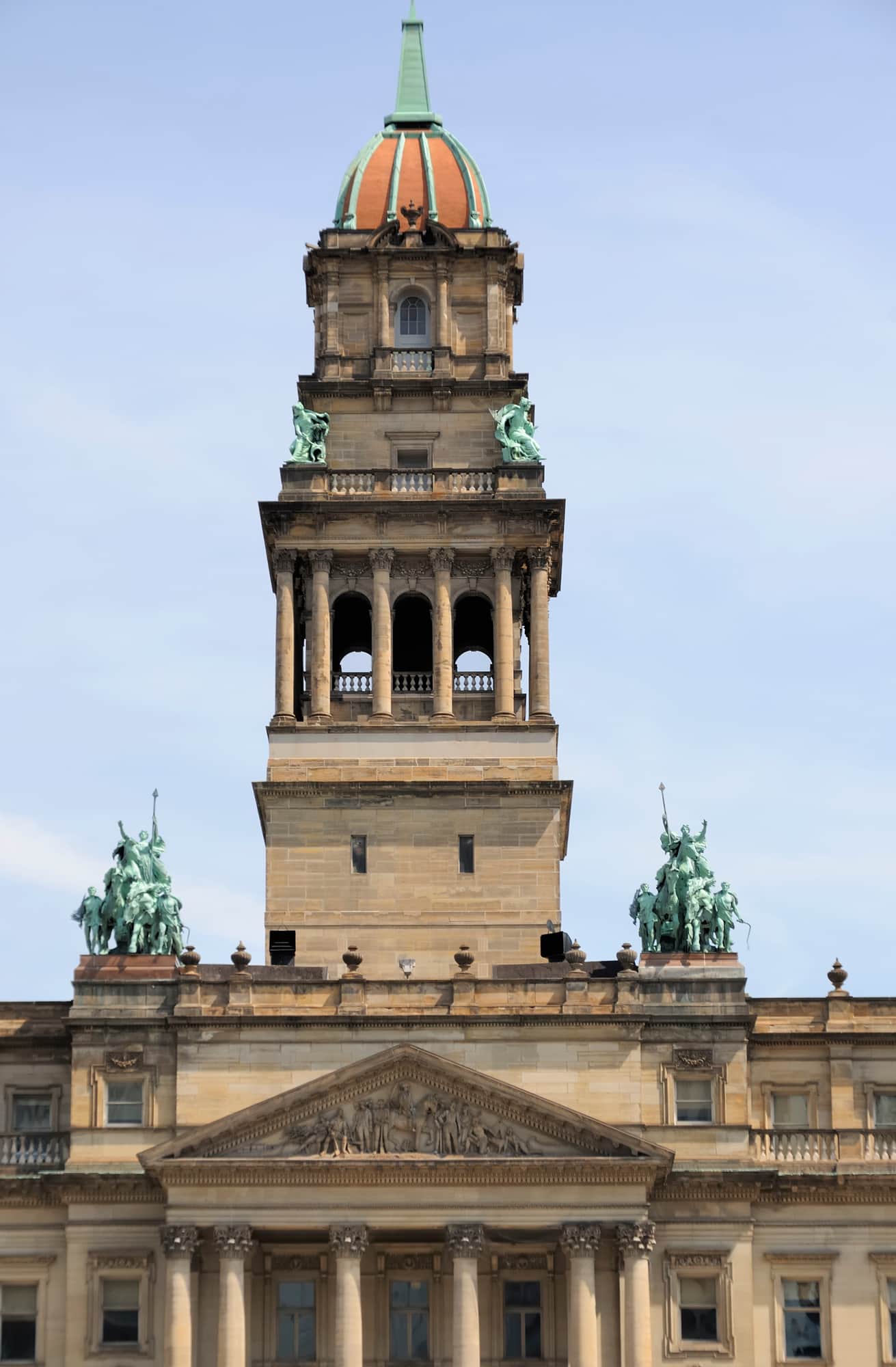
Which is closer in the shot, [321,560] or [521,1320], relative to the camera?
[521,1320]

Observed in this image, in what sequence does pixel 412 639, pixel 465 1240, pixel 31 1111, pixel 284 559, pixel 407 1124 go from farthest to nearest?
1. pixel 412 639
2. pixel 284 559
3. pixel 31 1111
4. pixel 407 1124
5. pixel 465 1240

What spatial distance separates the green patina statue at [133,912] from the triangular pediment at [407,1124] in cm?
653

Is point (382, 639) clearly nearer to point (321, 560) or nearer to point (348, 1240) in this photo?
point (321, 560)

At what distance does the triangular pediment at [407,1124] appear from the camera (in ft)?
276

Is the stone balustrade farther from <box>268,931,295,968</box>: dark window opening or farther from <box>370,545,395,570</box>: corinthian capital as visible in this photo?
<box>370,545,395,570</box>: corinthian capital

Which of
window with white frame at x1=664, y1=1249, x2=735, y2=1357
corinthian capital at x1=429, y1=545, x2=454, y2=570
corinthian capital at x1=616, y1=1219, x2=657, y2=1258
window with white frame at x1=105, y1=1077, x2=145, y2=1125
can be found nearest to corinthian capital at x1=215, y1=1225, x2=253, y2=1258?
window with white frame at x1=105, y1=1077, x2=145, y2=1125

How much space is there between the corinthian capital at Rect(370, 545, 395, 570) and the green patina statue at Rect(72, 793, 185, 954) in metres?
12.9

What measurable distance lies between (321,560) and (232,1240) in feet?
75.4

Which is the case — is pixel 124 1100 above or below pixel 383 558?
below

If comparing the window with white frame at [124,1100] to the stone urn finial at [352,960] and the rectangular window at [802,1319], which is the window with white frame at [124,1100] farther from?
the rectangular window at [802,1319]

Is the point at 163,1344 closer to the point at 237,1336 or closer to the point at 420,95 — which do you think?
the point at 237,1336

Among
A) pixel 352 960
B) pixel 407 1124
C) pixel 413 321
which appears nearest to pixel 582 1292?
pixel 407 1124

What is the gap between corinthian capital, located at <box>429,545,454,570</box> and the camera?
97500 mm

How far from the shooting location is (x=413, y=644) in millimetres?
101250
